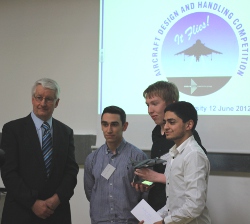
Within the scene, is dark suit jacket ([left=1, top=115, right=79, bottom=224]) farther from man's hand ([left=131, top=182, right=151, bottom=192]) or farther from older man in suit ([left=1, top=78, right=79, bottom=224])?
man's hand ([left=131, top=182, right=151, bottom=192])

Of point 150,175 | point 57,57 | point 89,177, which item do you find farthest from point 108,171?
point 57,57

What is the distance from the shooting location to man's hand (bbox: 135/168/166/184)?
2.08m

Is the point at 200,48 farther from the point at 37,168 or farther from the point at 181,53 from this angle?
the point at 37,168

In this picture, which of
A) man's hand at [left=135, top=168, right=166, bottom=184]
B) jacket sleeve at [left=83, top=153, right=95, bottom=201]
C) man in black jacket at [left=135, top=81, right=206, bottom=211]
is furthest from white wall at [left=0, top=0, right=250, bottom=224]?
man's hand at [left=135, top=168, right=166, bottom=184]

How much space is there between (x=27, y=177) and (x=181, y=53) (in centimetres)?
162

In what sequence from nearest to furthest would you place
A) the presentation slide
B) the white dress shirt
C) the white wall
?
the white dress shirt
the presentation slide
the white wall

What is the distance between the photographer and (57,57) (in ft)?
11.8

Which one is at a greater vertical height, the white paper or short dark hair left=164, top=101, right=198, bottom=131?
short dark hair left=164, top=101, right=198, bottom=131

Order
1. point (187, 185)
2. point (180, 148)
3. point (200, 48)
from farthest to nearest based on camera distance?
point (200, 48), point (180, 148), point (187, 185)

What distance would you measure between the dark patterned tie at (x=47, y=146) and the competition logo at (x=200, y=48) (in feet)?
3.90

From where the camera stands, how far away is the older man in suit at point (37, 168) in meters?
2.21

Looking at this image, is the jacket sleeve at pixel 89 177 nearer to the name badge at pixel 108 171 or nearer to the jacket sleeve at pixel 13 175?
the name badge at pixel 108 171

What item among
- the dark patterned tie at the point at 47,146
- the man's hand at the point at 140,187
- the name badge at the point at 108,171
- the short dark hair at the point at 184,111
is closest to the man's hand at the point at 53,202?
the dark patterned tie at the point at 47,146

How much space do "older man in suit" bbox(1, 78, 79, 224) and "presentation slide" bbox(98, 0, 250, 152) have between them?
982 mm
